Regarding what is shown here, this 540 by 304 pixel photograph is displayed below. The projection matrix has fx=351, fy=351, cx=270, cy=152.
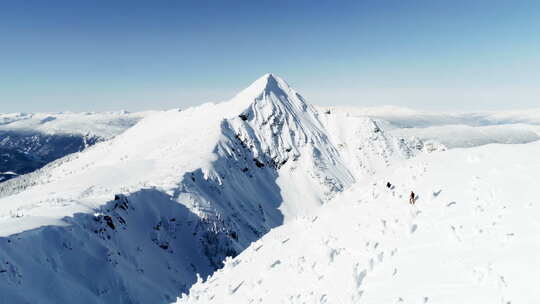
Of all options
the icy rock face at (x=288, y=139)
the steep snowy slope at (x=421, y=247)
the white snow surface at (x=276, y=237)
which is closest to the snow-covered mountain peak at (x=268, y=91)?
the icy rock face at (x=288, y=139)

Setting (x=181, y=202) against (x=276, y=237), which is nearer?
(x=276, y=237)

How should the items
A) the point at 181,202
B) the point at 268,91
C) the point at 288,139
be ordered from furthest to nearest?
1. the point at 268,91
2. the point at 288,139
3. the point at 181,202

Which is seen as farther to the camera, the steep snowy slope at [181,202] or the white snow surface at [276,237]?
the steep snowy slope at [181,202]

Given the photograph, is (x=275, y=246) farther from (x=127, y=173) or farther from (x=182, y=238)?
(x=127, y=173)

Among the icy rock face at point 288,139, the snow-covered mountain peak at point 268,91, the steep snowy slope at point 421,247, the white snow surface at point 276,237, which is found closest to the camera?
the steep snowy slope at point 421,247

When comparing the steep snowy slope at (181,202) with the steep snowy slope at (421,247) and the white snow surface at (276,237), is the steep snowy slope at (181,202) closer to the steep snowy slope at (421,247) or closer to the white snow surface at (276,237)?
the white snow surface at (276,237)

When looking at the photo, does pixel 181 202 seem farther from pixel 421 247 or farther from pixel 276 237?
pixel 421 247

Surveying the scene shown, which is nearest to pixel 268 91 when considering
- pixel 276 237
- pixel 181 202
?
pixel 181 202
